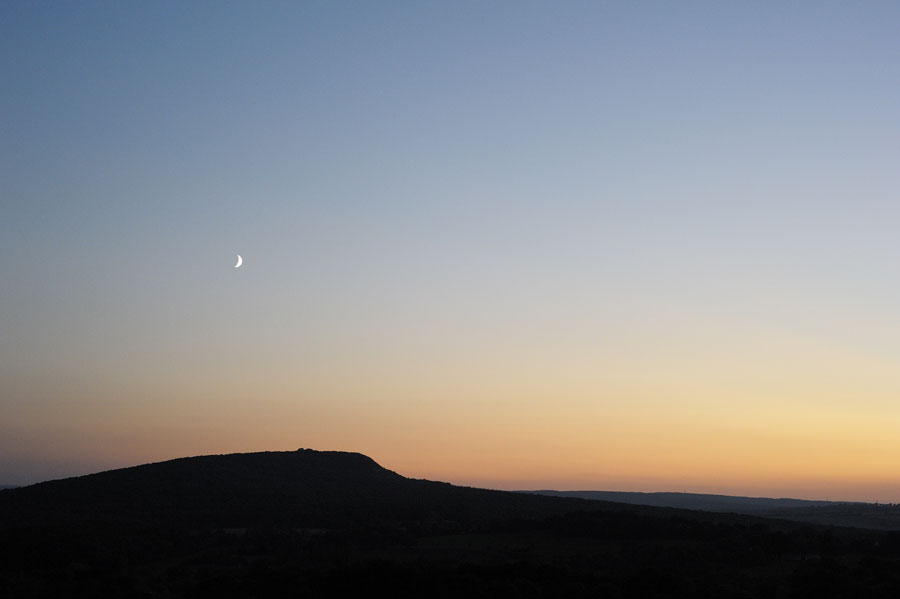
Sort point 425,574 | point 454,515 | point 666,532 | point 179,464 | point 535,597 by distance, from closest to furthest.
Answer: point 535,597 → point 425,574 → point 666,532 → point 454,515 → point 179,464

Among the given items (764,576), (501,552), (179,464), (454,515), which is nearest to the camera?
(764,576)

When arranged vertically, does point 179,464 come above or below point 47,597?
above

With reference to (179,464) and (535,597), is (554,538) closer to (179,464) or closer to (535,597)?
(535,597)

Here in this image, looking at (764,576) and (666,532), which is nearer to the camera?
(764,576)

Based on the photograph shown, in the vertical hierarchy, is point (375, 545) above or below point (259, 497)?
below

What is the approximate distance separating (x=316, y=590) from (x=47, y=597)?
11.3 metres

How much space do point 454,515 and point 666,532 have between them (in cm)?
2301

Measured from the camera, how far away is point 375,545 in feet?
203

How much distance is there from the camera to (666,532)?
6219cm

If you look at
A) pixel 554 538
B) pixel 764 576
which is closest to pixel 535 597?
pixel 764 576

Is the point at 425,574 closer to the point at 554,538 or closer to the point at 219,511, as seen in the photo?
the point at 554,538

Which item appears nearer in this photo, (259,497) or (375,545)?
(375,545)

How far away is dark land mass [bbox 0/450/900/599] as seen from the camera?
40.1m

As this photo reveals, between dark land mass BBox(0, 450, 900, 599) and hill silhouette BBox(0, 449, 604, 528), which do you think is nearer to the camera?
dark land mass BBox(0, 450, 900, 599)
